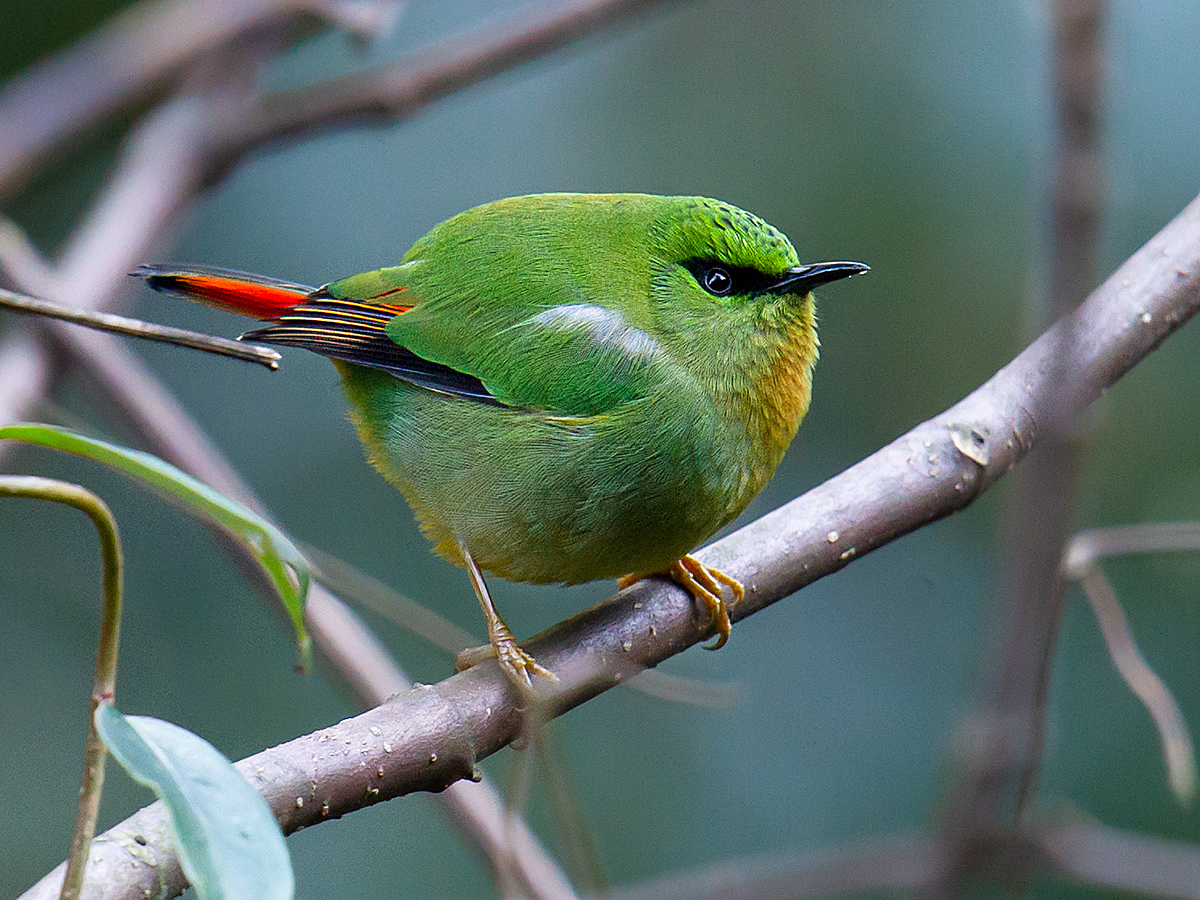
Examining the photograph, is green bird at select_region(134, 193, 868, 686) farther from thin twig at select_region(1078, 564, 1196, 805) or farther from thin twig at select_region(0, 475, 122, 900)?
thin twig at select_region(0, 475, 122, 900)

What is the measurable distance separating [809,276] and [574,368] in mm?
→ 546

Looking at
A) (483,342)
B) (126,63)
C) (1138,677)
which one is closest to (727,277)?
(483,342)

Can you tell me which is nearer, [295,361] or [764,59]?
[295,361]

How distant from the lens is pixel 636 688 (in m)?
2.63

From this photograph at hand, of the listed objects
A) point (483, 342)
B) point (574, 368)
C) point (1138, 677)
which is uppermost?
point (483, 342)

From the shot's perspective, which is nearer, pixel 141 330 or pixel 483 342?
pixel 141 330

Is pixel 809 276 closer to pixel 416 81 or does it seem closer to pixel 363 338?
pixel 363 338

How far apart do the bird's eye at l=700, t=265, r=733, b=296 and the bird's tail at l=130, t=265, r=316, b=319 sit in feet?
3.01

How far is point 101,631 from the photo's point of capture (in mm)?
1273

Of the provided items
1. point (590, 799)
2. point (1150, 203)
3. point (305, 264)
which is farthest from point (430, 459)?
point (1150, 203)

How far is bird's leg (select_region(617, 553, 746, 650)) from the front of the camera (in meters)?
2.32

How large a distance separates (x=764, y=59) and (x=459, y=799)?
4.71m

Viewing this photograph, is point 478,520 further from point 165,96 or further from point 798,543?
point 165,96

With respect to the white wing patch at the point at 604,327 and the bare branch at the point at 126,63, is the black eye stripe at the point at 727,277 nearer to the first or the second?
the white wing patch at the point at 604,327
